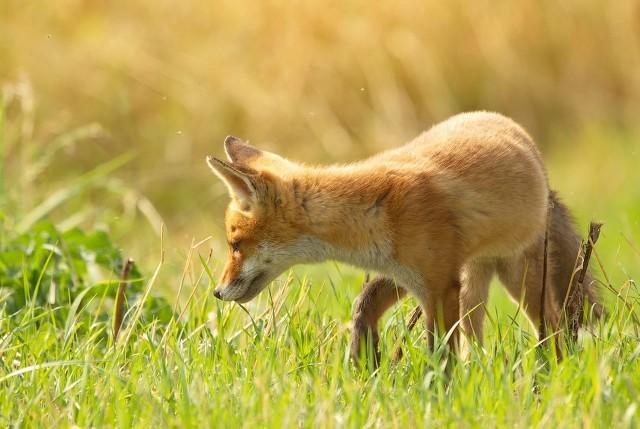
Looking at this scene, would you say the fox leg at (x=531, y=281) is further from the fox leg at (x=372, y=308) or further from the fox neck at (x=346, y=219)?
the fox neck at (x=346, y=219)

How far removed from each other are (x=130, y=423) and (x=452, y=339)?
5.03 ft

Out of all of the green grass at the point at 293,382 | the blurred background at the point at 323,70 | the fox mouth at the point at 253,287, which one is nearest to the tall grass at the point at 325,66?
the blurred background at the point at 323,70

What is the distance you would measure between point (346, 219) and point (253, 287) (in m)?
0.57

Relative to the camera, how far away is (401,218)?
5398mm

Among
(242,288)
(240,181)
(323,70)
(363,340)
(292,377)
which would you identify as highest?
(240,181)

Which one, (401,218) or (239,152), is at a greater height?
(239,152)

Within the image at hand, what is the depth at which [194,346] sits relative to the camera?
4.98m

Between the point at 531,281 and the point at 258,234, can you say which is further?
the point at 531,281

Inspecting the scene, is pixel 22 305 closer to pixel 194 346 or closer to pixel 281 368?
pixel 194 346

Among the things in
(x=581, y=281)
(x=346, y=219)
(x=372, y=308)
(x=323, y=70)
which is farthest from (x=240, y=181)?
(x=323, y=70)

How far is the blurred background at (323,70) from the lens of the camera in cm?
1427

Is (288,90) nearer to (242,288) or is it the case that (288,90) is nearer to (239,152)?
(239,152)

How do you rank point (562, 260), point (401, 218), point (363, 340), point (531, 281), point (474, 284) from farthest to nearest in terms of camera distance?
point (562, 260) < point (474, 284) < point (531, 281) < point (401, 218) < point (363, 340)

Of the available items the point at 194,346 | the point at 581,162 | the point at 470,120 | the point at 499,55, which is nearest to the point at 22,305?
the point at 194,346
